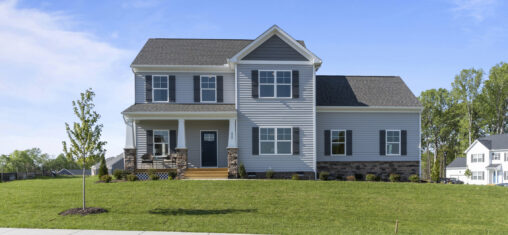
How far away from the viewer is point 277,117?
20.2 m

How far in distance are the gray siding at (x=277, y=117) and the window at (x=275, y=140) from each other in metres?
0.28

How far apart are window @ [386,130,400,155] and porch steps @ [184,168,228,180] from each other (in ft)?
30.4

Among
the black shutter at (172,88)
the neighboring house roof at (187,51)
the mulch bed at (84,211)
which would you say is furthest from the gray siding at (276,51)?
the mulch bed at (84,211)

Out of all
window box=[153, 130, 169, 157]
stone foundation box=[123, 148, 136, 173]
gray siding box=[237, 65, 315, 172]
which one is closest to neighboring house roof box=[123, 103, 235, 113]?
gray siding box=[237, 65, 315, 172]

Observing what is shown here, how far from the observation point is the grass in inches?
411

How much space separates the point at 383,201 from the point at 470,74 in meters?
42.9

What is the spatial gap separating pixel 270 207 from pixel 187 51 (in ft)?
41.0

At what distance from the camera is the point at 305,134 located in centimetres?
2020

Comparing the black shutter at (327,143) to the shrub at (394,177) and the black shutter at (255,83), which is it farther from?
the black shutter at (255,83)

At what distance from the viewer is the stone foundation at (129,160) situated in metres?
19.6

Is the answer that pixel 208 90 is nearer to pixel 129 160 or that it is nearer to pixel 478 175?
pixel 129 160

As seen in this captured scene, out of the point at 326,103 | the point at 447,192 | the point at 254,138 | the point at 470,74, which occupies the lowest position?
the point at 447,192

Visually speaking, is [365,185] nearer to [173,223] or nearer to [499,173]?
[173,223]

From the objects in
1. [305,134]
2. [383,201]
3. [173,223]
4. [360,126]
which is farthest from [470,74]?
[173,223]
